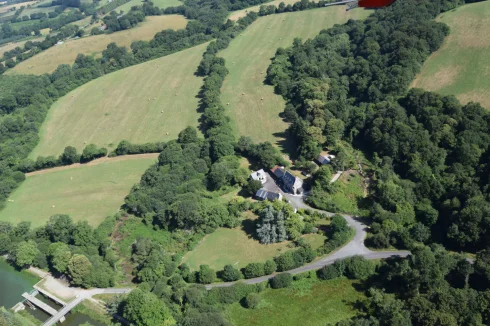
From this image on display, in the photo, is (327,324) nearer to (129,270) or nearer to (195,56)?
(129,270)

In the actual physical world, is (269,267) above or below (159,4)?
below

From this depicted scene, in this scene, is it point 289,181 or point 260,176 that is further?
point 260,176

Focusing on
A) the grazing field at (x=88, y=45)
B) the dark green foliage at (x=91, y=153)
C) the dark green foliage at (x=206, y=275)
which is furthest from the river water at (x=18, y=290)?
the grazing field at (x=88, y=45)

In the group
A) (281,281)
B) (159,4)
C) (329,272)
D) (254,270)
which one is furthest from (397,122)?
(159,4)

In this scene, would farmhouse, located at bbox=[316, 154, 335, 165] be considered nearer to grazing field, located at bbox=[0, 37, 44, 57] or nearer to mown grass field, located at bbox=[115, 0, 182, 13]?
mown grass field, located at bbox=[115, 0, 182, 13]

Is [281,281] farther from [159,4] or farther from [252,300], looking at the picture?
[159,4]

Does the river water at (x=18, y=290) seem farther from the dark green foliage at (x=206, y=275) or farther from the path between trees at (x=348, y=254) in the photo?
the path between trees at (x=348, y=254)
